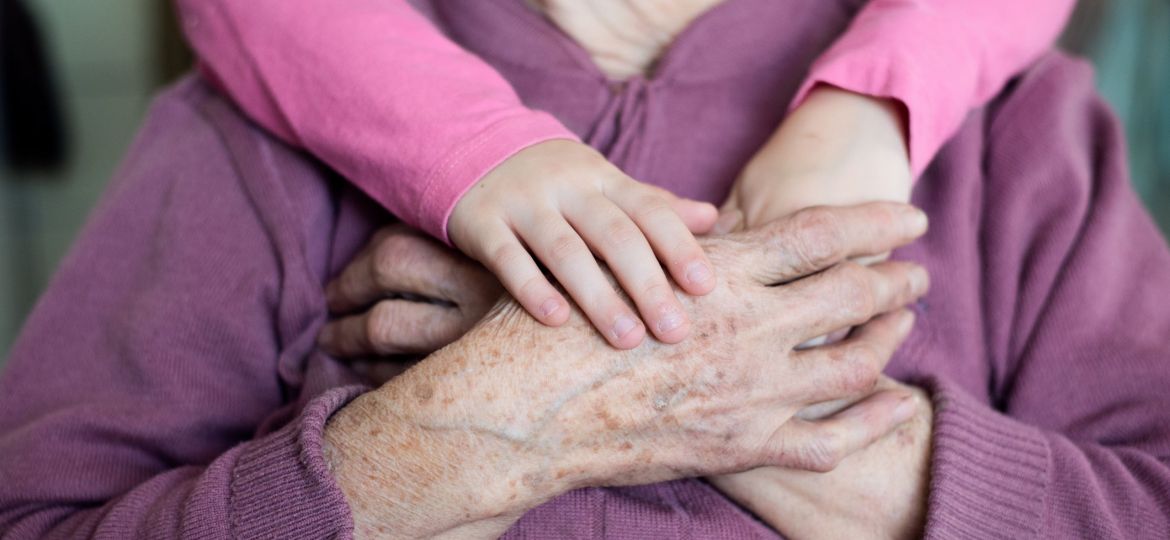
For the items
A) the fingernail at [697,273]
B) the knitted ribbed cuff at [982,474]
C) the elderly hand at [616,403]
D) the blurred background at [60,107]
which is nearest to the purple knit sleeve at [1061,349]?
the knitted ribbed cuff at [982,474]

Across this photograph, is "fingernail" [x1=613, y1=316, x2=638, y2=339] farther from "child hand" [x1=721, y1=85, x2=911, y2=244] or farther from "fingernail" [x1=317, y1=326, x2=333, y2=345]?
"fingernail" [x1=317, y1=326, x2=333, y2=345]

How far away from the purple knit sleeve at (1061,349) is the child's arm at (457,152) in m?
0.28

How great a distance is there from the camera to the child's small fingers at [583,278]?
0.71 meters

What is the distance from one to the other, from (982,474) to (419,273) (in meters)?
0.48

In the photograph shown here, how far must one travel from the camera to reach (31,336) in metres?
0.92

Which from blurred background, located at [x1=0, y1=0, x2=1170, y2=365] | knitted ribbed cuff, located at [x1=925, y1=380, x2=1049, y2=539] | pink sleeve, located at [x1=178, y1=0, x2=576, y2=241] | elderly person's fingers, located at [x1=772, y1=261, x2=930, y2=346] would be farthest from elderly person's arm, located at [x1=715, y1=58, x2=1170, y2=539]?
blurred background, located at [x1=0, y1=0, x2=1170, y2=365]

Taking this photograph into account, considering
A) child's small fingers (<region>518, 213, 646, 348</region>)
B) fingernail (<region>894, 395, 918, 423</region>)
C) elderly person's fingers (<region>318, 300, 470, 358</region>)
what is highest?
child's small fingers (<region>518, 213, 646, 348</region>)

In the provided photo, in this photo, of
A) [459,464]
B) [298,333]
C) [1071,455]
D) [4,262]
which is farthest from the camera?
[4,262]

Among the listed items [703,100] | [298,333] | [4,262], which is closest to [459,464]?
[298,333]

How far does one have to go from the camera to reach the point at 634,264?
2.36ft

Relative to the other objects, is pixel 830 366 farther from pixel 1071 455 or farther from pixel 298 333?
pixel 298 333

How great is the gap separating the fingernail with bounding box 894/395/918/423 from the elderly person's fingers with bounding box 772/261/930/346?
73 mm

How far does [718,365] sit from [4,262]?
3.37m

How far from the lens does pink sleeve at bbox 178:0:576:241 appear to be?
0.80 m
